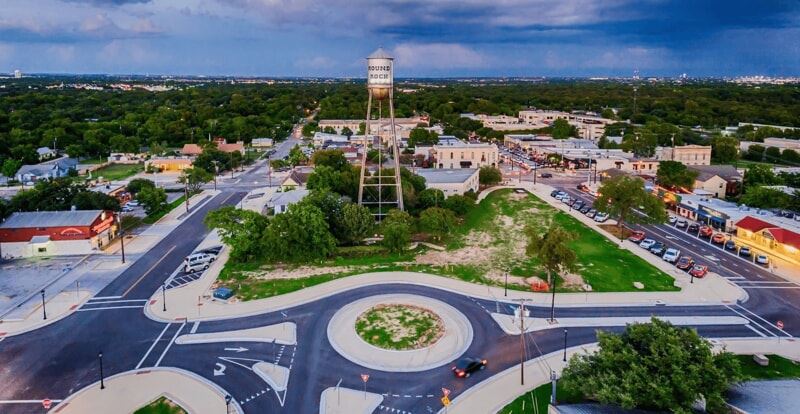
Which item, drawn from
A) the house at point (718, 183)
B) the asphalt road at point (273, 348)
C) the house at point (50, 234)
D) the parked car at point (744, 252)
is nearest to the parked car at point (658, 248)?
the parked car at point (744, 252)

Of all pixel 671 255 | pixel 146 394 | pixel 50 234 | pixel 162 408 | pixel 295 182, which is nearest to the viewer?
pixel 162 408

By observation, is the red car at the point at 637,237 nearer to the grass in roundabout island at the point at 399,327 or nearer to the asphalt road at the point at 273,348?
the asphalt road at the point at 273,348

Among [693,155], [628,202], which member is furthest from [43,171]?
[693,155]

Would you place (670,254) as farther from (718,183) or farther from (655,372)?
(718,183)

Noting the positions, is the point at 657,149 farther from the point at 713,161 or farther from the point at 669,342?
the point at 669,342

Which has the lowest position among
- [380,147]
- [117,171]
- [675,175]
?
[117,171]

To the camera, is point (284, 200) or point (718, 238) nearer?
point (718, 238)

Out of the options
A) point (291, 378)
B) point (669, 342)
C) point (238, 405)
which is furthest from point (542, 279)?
point (238, 405)

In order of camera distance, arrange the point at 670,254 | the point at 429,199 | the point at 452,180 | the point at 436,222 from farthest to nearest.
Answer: the point at 452,180 < the point at 429,199 < the point at 436,222 < the point at 670,254
